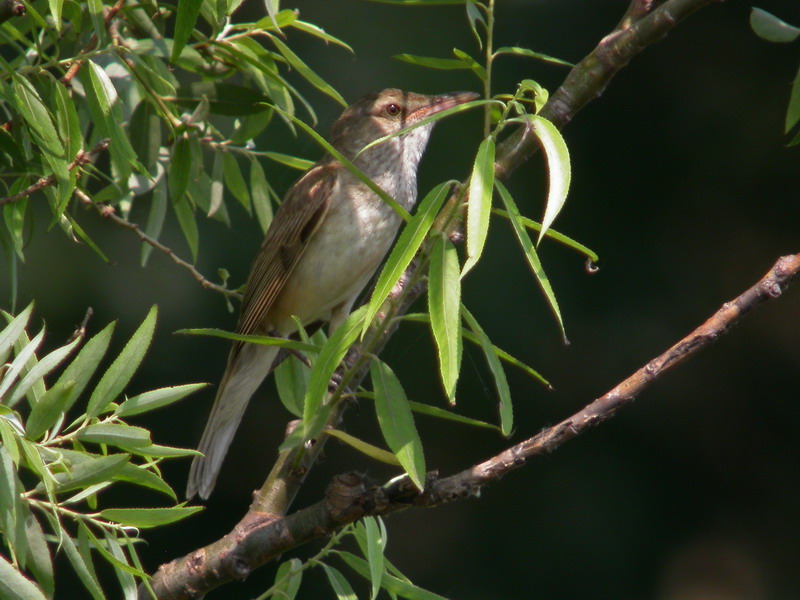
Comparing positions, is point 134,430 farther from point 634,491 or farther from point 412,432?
point 634,491

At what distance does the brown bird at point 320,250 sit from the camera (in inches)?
140

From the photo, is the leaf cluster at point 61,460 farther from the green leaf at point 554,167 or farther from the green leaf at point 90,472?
the green leaf at point 554,167

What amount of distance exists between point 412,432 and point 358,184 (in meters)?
2.00

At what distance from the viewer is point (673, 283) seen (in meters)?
6.30

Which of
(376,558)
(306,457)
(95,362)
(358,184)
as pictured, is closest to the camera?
(95,362)

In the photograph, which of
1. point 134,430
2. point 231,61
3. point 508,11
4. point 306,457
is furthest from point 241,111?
point 508,11

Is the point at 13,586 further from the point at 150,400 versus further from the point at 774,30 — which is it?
the point at 774,30

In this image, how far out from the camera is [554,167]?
144 cm

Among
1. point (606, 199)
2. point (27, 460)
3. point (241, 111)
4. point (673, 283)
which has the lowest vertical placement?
point (673, 283)

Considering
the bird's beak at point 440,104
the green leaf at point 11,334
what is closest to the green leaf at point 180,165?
the green leaf at point 11,334

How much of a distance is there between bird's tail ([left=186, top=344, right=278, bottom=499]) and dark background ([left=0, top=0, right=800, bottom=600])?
4.90ft

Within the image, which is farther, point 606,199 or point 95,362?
point 606,199

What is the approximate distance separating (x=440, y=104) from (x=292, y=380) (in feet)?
3.89

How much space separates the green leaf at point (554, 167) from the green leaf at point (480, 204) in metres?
0.07
